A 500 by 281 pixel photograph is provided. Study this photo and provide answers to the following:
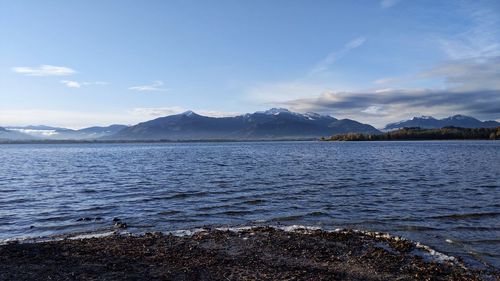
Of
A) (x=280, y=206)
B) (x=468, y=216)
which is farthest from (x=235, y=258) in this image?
(x=468, y=216)

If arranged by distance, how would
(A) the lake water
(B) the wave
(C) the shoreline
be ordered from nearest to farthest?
(C) the shoreline, (A) the lake water, (B) the wave

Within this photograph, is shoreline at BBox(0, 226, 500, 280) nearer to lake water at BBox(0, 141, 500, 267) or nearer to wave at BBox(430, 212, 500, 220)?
lake water at BBox(0, 141, 500, 267)

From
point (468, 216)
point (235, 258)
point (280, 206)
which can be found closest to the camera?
point (235, 258)

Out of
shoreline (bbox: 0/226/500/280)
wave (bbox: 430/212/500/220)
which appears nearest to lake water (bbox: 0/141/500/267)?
wave (bbox: 430/212/500/220)

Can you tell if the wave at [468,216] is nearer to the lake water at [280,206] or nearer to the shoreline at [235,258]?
the lake water at [280,206]

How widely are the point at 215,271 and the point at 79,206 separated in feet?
59.5

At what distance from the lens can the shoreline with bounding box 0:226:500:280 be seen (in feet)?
44.0

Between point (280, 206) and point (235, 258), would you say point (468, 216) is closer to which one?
point (280, 206)

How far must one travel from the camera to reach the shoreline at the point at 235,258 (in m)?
13.4

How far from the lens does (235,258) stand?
15.5m

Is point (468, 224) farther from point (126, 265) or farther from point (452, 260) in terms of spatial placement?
point (126, 265)

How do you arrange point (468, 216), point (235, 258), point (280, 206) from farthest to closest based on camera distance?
1. point (280, 206)
2. point (468, 216)
3. point (235, 258)

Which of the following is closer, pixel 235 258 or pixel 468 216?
pixel 235 258

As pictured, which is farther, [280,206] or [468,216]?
[280,206]
